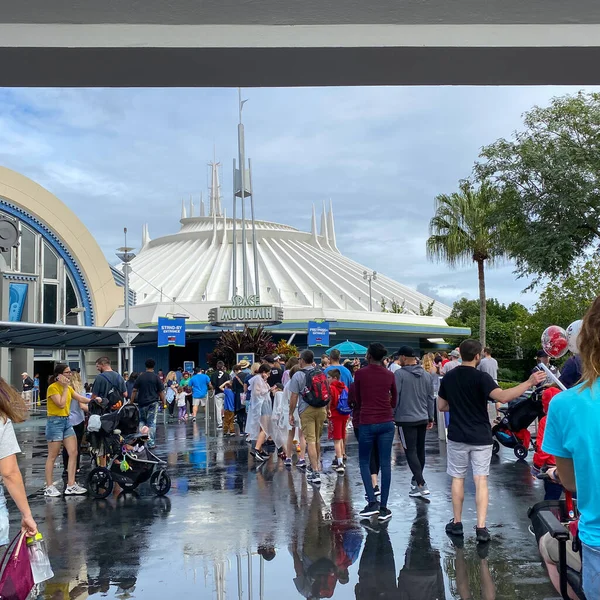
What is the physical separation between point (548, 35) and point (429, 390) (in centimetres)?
586

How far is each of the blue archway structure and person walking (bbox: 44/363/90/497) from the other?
83.1 feet

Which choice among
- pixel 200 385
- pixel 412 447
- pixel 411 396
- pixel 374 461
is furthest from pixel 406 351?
pixel 200 385

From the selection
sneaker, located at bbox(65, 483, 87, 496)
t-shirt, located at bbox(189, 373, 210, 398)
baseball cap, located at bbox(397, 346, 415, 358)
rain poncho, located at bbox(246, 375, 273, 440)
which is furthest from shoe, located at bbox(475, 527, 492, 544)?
t-shirt, located at bbox(189, 373, 210, 398)

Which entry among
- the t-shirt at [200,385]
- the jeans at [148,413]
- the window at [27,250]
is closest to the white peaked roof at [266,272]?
the window at [27,250]

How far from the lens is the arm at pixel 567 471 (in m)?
3.02

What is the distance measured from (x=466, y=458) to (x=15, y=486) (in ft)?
14.5

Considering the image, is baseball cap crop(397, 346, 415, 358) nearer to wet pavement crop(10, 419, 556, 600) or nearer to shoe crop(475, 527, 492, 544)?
wet pavement crop(10, 419, 556, 600)

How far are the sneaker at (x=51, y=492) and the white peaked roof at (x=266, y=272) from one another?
159 feet

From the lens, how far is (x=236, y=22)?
4473mm

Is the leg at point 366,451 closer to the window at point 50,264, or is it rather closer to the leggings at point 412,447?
the leggings at point 412,447

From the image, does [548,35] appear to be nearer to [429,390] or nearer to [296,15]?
[296,15]

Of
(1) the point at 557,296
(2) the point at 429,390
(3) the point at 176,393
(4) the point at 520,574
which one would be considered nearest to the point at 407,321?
(1) the point at 557,296

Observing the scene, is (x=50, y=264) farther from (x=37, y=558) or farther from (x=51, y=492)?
(x=37, y=558)

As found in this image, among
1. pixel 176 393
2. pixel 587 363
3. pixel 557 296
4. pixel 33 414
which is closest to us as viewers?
pixel 587 363
